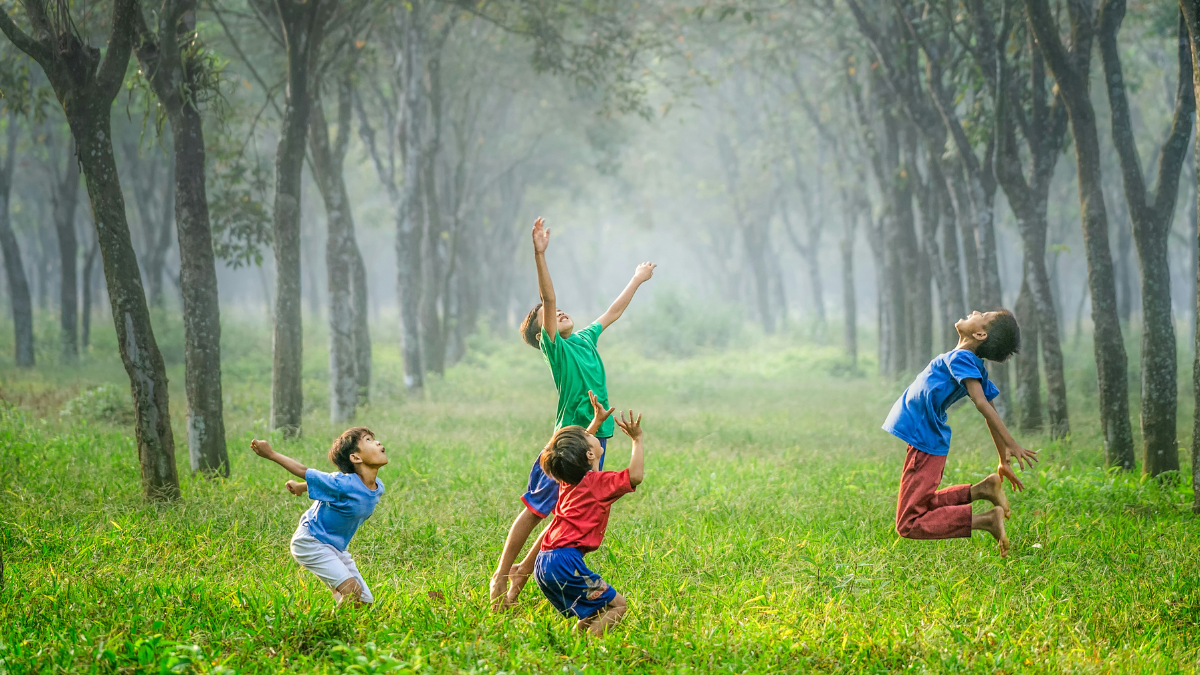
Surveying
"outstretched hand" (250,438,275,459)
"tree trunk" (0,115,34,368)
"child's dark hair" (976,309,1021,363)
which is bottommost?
"outstretched hand" (250,438,275,459)

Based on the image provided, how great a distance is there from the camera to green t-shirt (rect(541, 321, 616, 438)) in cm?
494

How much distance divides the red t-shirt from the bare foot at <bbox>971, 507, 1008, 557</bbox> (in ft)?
7.93

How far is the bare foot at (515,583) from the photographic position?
4.54 meters

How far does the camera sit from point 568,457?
4.16m

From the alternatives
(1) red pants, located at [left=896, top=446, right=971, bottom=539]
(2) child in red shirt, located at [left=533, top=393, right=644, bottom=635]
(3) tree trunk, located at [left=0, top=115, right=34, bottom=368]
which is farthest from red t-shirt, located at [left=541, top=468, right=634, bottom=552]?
(3) tree trunk, located at [left=0, top=115, right=34, bottom=368]

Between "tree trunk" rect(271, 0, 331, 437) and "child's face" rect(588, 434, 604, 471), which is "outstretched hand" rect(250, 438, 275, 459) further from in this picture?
"tree trunk" rect(271, 0, 331, 437)

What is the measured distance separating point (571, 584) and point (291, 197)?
7.57 meters

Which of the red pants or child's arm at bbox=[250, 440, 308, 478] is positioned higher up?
child's arm at bbox=[250, 440, 308, 478]

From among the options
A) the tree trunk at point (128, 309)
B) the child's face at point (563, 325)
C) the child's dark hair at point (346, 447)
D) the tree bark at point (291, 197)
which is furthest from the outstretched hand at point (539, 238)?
the tree bark at point (291, 197)

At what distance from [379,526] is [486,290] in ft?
85.3

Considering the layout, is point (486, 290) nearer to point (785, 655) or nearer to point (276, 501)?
point (276, 501)

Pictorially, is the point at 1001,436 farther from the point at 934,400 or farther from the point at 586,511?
the point at 586,511

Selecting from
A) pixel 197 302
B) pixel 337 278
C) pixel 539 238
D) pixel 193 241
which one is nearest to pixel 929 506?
pixel 539 238

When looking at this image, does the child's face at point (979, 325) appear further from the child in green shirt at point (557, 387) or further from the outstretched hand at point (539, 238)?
the outstretched hand at point (539, 238)
